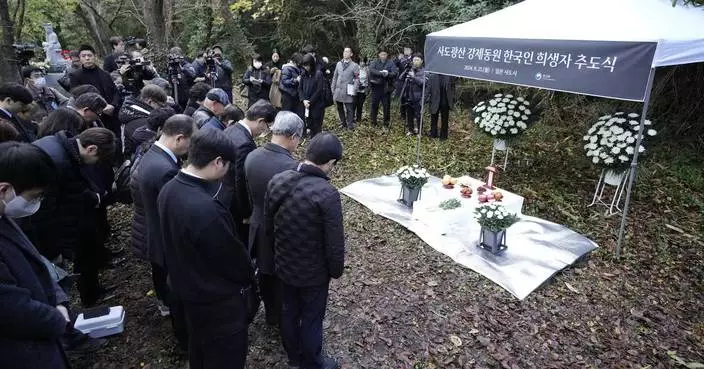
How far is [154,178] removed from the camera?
115 inches

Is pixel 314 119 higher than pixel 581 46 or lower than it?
lower

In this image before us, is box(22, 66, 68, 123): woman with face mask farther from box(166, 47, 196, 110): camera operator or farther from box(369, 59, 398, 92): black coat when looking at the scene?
box(369, 59, 398, 92): black coat

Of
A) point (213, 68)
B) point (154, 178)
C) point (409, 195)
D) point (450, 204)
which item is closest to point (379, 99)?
point (213, 68)

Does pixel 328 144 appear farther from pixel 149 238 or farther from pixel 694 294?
pixel 694 294

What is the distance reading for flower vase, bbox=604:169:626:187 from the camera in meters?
5.98

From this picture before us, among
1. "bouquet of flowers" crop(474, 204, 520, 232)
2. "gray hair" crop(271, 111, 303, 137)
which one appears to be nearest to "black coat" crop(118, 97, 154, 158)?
"gray hair" crop(271, 111, 303, 137)

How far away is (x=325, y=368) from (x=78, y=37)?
26995 millimetres

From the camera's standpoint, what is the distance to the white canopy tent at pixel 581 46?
4.36 metres

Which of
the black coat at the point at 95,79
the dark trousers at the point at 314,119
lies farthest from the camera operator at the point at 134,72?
the dark trousers at the point at 314,119

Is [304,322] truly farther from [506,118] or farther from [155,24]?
[155,24]

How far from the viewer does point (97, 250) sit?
12.7 feet

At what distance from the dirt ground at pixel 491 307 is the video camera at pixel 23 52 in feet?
8.94

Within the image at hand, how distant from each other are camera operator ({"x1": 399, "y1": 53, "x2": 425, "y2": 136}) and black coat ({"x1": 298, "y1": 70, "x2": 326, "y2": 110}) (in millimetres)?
2091

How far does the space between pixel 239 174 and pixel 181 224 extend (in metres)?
1.68
